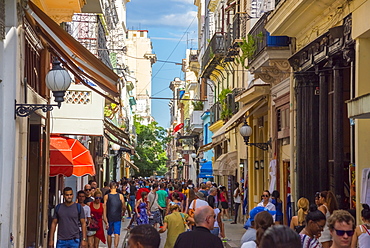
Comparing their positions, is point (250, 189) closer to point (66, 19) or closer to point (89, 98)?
point (89, 98)

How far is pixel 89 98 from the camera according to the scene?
70.4 feet

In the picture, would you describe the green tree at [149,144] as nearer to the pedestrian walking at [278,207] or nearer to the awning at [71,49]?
the pedestrian walking at [278,207]

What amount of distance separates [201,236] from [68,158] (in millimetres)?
12236

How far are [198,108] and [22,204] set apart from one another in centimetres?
4496

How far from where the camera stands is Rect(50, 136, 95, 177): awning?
61.5ft

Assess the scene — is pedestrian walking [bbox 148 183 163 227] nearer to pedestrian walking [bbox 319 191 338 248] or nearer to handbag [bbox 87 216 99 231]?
handbag [bbox 87 216 99 231]

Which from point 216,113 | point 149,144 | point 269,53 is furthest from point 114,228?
point 149,144

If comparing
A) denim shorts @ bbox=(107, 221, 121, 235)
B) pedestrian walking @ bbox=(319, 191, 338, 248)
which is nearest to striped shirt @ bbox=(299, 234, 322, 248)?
pedestrian walking @ bbox=(319, 191, 338, 248)

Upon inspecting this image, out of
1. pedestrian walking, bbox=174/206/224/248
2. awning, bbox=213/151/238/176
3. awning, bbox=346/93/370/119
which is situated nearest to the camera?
pedestrian walking, bbox=174/206/224/248

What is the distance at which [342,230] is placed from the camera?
6922 millimetres

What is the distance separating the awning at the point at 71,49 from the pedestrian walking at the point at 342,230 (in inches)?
258

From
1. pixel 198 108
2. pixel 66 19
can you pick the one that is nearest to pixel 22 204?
pixel 66 19

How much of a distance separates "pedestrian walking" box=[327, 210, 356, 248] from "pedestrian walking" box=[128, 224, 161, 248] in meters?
1.89

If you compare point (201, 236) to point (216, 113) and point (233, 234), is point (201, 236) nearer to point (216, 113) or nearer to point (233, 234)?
point (233, 234)
